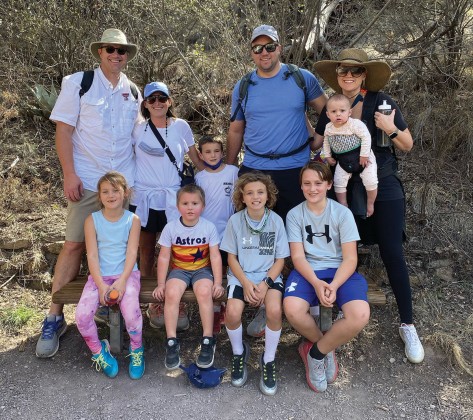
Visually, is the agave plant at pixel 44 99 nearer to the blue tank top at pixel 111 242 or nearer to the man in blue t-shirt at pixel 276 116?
the blue tank top at pixel 111 242

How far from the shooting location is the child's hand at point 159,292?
3500mm

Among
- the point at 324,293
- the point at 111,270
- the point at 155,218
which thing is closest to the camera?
the point at 324,293

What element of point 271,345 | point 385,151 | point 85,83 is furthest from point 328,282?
point 85,83

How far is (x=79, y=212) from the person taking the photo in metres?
3.71

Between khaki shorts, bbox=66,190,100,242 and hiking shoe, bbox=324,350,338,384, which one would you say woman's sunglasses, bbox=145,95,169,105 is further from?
hiking shoe, bbox=324,350,338,384

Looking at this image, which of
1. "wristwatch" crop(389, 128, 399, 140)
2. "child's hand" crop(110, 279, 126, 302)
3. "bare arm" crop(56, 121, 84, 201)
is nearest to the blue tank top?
"child's hand" crop(110, 279, 126, 302)

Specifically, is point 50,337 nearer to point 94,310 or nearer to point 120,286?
point 94,310

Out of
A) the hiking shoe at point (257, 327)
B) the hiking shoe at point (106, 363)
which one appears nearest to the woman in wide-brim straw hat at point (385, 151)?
the hiking shoe at point (257, 327)

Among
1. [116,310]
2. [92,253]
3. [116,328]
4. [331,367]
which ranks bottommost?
[331,367]

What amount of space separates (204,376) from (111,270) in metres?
1.03

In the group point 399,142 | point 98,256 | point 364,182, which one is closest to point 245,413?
point 98,256

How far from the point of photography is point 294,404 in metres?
3.17

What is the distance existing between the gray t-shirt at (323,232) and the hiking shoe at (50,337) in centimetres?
200

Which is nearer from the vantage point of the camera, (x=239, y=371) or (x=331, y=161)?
(x=239, y=371)
